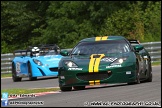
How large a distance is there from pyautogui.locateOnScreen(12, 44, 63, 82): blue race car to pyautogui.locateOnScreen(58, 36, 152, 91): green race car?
6637mm

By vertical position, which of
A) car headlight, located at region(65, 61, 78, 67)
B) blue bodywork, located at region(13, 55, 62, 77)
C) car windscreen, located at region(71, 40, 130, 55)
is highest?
car windscreen, located at region(71, 40, 130, 55)

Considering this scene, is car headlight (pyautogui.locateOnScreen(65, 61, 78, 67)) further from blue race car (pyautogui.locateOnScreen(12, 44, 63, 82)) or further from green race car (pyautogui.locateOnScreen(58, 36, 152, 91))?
blue race car (pyautogui.locateOnScreen(12, 44, 63, 82))

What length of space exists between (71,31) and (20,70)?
1581 cm

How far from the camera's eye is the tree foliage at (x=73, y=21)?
115ft

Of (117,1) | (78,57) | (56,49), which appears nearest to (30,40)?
(117,1)

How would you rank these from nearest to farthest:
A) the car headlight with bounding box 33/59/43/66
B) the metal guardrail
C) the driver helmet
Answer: the car headlight with bounding box 33/59/43/66 → the driver helmet → the metal guardrail

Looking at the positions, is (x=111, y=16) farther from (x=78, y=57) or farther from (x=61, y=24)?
(x=78, y=57)

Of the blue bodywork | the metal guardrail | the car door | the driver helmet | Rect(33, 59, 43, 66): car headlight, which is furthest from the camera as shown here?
the metal guardrail

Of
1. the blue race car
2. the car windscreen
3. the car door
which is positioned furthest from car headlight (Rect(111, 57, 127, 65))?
the blue race car

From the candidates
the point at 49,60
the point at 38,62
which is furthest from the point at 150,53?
the point at 38,62

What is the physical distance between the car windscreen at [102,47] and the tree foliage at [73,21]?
19168 millimetres

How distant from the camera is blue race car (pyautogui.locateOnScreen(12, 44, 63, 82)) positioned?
2114 centimetres

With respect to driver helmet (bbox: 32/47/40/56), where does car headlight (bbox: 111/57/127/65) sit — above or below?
below

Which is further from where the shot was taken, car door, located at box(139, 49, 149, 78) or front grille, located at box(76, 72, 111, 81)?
car door, located at box(139, 49, 149, 78)
